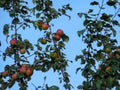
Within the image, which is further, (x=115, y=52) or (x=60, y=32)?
(x=60, y=32)

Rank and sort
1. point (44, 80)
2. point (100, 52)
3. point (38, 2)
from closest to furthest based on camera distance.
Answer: point (44, 80) < point (100, 52) < point (38, 2)

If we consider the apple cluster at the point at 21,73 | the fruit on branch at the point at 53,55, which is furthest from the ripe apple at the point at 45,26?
the apple cluster at the point at 21,73

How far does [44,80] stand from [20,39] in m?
1.07

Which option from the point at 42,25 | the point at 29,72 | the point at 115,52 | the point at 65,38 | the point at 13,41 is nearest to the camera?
the point at 115,52

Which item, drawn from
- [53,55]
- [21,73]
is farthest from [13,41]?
[53,55]

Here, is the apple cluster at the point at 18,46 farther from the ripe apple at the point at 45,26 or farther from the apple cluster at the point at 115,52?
the apple cluster at the point at 115,52

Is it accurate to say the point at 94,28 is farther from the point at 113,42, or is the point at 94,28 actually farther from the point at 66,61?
the point at 66,61

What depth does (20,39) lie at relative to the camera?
6.06 metres

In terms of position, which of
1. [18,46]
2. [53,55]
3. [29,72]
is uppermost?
[18,46]

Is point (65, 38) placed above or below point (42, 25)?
below

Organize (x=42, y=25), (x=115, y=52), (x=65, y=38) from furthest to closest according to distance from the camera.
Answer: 1. (x=42, y=25)
2. (x=65, y=38)
3. (x=115, y=52)

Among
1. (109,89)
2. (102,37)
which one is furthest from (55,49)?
(109,89)

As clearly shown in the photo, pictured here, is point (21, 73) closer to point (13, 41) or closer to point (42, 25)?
point (13, 41)

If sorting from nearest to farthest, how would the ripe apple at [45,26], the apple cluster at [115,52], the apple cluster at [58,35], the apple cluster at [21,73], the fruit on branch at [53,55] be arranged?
the apple cluster at [115,52], the apple cluster at [21,73], the fruit on branch at [53,55], the apple cluster at [58,35], the ripe apple at [45,26]
